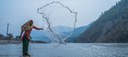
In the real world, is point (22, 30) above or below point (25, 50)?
above

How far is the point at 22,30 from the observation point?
14664mm

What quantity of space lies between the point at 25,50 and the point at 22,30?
3.30ft

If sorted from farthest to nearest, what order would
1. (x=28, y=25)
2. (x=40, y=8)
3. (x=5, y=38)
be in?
(x=5, y=38), (x=40, y=8), (x=28, y=25)

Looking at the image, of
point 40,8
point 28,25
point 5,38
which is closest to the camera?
point 28,25

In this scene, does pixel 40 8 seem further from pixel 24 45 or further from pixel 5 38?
pixel 5 38

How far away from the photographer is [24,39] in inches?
580

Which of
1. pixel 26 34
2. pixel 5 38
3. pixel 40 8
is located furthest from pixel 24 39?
pixel 5 38

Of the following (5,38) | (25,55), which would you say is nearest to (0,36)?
(5,38)

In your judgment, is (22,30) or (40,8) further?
(40,8)

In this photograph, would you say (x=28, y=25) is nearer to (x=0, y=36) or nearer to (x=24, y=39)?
(x=24, y=39)

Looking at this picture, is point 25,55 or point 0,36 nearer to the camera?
point 25,55

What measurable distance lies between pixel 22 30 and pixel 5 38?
580 ft

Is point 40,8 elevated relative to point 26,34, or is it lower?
elevated

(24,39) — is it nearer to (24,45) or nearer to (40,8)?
(24,45)
